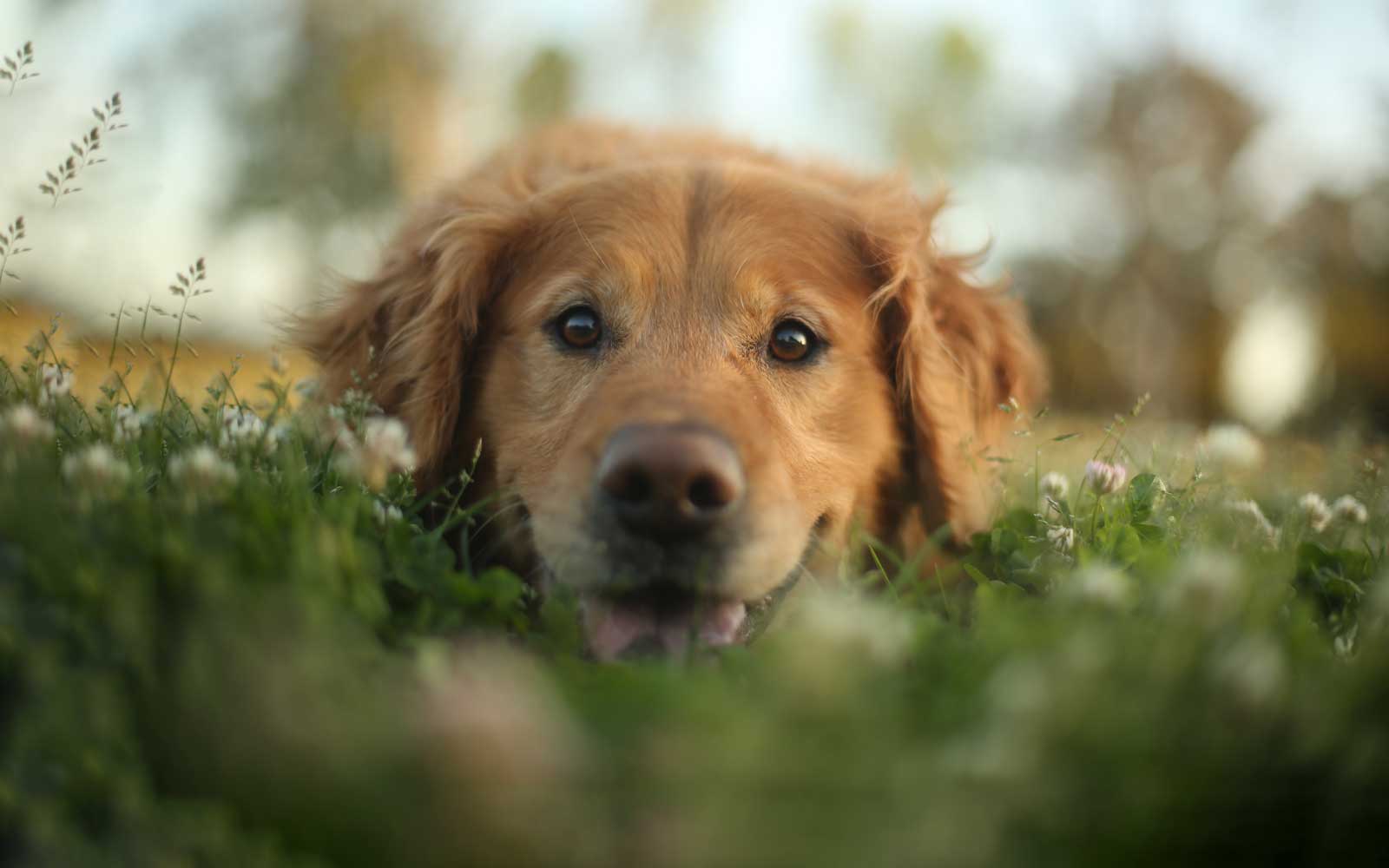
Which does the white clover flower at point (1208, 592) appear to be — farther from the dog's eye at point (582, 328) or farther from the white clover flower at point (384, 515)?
the dog's eye at point (582, 328)

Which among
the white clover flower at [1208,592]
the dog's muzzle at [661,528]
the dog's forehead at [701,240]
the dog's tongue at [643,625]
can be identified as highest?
the dog's forehead at [701,240]

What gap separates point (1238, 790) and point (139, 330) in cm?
287

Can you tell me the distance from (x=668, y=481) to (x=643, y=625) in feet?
1.33

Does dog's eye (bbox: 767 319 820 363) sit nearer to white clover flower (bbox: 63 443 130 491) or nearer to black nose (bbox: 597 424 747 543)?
black nose (bbox: 597 424 747 543)

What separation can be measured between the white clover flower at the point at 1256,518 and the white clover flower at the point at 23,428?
288 centimetres

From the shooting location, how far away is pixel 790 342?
3.22 meters

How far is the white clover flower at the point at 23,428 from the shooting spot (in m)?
1.82

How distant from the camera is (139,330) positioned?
2762 mm

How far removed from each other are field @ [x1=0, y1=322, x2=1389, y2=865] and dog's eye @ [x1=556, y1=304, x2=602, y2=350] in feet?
4.89

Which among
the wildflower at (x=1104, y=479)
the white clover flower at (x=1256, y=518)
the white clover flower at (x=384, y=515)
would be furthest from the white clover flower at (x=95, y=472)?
the white clover flower at (x=1256, y=518)

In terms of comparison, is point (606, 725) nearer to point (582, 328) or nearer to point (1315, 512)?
point (582, 328)

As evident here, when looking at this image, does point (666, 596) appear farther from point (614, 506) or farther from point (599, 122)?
point (599, 122)

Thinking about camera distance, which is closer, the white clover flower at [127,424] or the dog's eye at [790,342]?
the white clover flower at [127,424]

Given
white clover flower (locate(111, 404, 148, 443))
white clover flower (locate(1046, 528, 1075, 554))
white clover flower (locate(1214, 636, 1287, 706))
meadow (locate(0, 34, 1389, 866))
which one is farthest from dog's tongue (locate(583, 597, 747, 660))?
white clover flower (locate(1214, 636, 1287, 706))
